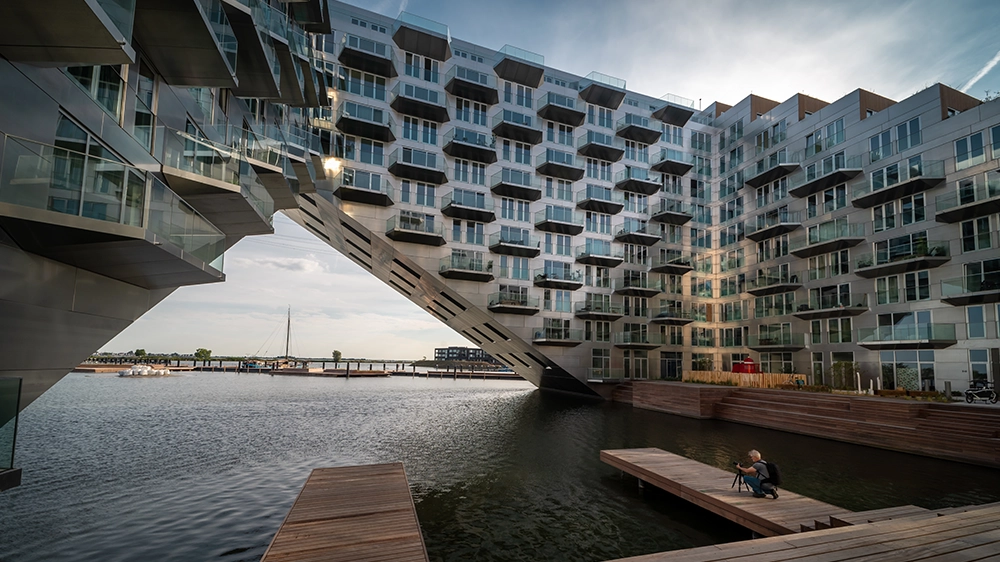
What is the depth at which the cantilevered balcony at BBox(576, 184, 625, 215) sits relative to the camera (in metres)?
→ 46.5

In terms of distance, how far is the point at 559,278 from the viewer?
44.6m

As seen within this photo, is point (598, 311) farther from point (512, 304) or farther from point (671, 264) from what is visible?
point (671, 264)

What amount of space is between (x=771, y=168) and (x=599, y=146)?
1479 cm

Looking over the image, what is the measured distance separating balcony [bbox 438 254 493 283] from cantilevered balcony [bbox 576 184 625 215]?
39.3 ft

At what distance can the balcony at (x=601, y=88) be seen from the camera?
154 feet

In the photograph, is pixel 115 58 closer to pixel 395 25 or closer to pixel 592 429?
pixel 592 429

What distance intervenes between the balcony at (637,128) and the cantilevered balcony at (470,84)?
1293 centimetres

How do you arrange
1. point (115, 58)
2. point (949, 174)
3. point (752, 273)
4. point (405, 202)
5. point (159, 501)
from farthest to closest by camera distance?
point (752, 273) → point (405, 202) → point (949, 174) → point (159, 501) → point (115, 58)

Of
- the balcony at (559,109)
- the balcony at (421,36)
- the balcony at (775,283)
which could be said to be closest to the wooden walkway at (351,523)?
the balcony at (421,36)

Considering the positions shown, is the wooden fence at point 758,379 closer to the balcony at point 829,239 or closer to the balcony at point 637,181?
the balcony at point 829,239

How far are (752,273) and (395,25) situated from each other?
37.3m

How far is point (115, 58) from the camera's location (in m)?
8.59

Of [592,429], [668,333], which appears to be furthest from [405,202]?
[668,333]

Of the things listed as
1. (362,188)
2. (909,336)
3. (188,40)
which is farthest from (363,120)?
A: (909,336)
